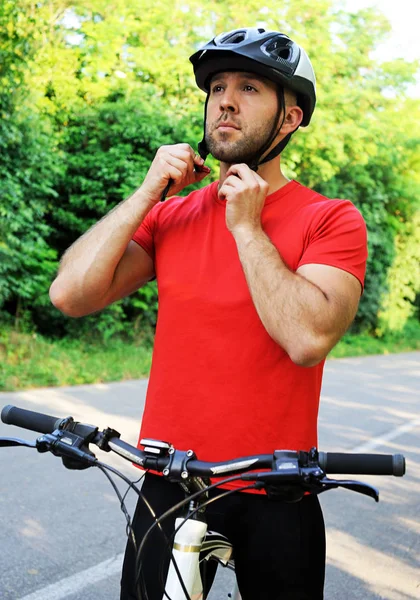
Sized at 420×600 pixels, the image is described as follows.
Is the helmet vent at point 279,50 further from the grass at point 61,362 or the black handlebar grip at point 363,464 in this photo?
the grass at point 61,362

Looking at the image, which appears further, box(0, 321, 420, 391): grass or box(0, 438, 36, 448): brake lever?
box(0, 321, 420, 391): grass

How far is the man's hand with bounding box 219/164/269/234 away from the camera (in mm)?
2252

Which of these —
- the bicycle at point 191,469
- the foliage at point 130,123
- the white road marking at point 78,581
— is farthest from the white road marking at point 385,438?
the bicycle at point 191,469

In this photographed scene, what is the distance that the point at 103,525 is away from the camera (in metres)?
5.53

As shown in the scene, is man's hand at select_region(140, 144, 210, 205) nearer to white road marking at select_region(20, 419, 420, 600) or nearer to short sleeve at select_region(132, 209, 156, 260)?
short sleeve at select_region(132, 209, 156, 260)

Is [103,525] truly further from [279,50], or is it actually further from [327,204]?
[279,50]

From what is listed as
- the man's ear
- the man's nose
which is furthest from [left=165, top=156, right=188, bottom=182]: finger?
the man's ear

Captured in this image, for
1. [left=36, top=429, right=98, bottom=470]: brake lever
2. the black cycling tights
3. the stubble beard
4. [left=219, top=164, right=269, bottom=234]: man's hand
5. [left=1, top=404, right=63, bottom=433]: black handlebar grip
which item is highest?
the stubble beard

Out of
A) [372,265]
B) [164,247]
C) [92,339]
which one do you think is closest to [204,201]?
[164,247]

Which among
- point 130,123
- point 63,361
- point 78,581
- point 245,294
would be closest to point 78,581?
point 78,581

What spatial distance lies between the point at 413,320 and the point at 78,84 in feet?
58.6

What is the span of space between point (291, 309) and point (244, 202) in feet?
1.15

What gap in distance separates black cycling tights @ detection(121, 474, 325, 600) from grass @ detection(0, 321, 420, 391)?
7957mm

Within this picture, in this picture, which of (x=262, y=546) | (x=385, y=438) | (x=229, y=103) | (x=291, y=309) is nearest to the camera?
(x=291, y=309)
